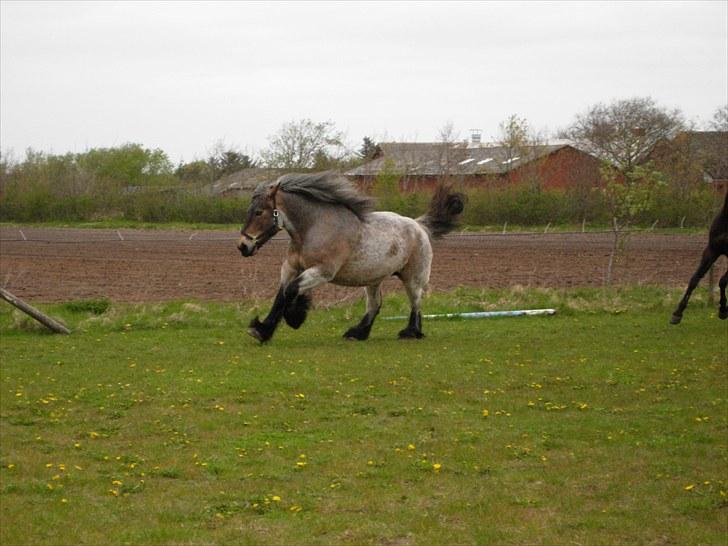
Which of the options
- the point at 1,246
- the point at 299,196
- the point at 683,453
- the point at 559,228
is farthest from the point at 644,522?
the point at 559,228

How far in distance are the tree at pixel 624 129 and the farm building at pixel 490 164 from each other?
1.27 metres

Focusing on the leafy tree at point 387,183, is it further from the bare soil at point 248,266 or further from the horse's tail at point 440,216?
the horse's tail at point 440,216

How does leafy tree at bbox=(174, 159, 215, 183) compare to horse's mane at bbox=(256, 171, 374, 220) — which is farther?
leafy tree at bbox=(174, 159, 215, 183)

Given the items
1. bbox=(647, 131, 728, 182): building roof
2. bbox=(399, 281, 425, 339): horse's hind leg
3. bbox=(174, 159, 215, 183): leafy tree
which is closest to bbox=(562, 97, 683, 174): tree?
bbox=(647, 131, 728, 182): building roof

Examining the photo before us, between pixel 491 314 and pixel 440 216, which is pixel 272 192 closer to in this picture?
pixel 440 216

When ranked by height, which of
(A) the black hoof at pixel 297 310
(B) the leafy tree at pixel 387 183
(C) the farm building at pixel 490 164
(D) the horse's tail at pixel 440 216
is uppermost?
(C) the farm building at pixel 490 164

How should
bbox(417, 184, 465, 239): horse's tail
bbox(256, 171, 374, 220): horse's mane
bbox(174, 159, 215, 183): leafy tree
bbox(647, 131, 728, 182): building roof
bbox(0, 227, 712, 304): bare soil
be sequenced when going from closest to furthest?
bbox(256, 171, 374, 220): horse's mane, bbox(417, 184, 465, 239): horse's tail, bbox(0, 227, 712, 304): bare soil, bbox(647, 131, 728, 182): building roof, bbox(174, 159, 215, 183): leafy tree

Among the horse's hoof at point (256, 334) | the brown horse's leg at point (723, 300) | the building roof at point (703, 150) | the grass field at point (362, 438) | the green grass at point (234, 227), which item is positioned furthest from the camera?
the building roof at point (703, 150)

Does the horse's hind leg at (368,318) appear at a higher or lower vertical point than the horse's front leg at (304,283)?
lower

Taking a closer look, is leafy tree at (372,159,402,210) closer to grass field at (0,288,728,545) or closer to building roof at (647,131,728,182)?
building roof at (647,131,728,182)

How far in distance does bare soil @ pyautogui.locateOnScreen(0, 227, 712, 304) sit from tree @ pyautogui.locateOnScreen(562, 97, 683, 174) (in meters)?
18.9

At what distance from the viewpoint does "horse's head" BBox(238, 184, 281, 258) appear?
50.0 ft

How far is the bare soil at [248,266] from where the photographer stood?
24.7 m

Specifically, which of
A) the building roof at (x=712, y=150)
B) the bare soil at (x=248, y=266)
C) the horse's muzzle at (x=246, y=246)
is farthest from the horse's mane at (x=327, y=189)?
the building roof at (x=712, y=150)
